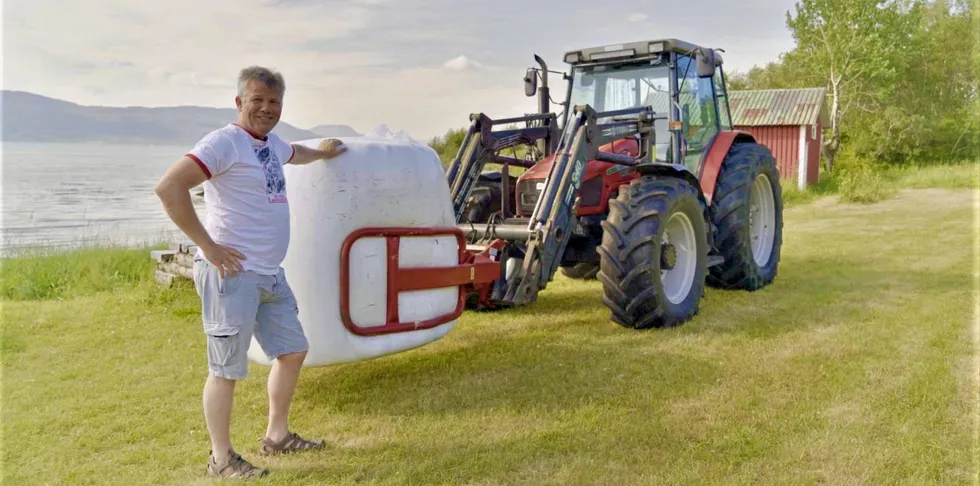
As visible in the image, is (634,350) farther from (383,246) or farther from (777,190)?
(777,190)

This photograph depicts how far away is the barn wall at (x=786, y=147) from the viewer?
2342cm

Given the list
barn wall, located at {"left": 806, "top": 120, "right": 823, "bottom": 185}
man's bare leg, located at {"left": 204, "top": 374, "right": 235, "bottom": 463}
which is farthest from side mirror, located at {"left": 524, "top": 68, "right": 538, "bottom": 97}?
barn wall, located at {"left": 806, "top": 120, "right": 823, "bottom": 185}

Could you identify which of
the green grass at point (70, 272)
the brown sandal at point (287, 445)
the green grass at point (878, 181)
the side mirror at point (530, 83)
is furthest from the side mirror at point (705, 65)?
the green grass at point (878, 181)

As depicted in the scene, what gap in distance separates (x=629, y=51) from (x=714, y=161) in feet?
4.24

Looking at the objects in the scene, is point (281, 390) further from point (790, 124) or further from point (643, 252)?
point (790, 124)

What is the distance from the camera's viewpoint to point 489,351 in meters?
5.31

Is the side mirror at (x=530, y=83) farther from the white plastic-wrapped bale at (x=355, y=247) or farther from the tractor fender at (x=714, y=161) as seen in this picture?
the white plastic-wrapped bale at (x=355, y=247)

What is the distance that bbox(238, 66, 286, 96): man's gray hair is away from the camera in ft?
10.6

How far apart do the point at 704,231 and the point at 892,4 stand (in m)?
26.5

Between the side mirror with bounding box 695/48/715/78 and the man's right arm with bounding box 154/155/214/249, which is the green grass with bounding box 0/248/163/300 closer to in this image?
the man's right arm with bounding box 154/155/214/249

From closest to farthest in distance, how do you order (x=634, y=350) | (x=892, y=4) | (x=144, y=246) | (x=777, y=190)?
(x=634, y=350), (x=777, y=190), (x=144, y=246), (x=892, y=4)

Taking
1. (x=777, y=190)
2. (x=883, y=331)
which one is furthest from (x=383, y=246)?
(x=777, y=190)

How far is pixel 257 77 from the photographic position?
3.24 m

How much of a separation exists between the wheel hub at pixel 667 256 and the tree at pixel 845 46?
1003 inches
